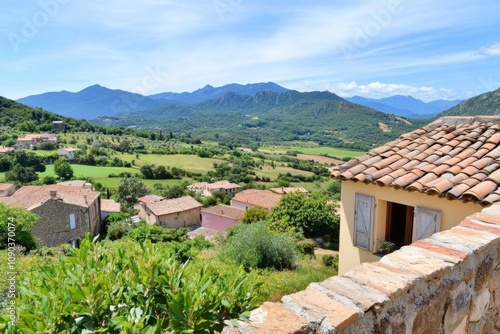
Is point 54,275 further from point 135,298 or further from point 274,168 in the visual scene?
point 274,168

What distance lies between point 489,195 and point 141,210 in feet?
141

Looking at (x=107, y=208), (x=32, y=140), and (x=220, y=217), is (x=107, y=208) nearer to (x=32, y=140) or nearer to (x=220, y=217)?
(x=220, y=217)

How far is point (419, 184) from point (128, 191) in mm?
48546

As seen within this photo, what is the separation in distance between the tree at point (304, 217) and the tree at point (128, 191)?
103 feet

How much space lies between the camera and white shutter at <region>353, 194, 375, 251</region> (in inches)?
217

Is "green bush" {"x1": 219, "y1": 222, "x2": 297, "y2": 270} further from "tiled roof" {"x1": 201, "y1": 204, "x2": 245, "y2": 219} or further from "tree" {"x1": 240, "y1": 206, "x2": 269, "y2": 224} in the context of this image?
"tiled roof" {"x1": 201, "y1": 204, "x2": 245, "y2": 219}

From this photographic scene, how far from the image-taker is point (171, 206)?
41.1 meters

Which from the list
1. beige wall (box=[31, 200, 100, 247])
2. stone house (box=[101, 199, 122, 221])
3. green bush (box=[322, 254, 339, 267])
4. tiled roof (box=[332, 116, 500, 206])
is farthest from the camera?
stone house (box=[101, 199, 122, 221])

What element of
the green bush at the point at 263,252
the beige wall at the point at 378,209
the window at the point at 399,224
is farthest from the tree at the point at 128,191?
the window at the point at 399,224

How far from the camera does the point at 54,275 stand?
62.7 inches

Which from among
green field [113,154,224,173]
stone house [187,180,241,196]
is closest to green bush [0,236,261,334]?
stone house [187,180,241,196]

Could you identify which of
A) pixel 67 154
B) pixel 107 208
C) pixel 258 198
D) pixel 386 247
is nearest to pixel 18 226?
pixel 107 208

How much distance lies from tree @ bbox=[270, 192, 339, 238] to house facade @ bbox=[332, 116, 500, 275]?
1553 cm

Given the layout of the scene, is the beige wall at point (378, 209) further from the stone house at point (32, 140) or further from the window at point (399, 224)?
the stone house at point (32, 140)
